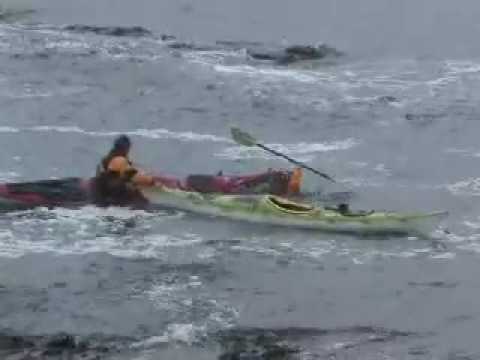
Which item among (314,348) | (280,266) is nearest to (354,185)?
(280,266)

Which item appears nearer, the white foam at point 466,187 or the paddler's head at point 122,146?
the paddler's head at point 122,146

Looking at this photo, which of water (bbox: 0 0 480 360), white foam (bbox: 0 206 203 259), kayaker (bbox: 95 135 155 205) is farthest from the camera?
kayaker (bbox: 95 135 155 205)

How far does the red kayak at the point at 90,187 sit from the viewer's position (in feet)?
58.7

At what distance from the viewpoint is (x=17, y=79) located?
2914 cm

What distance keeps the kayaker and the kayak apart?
201mm

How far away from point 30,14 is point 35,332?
27640 millimetres

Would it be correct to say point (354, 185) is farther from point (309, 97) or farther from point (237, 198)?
point (309, 97)

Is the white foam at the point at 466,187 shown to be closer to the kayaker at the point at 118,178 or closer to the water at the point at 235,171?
the water at the point at 235,171

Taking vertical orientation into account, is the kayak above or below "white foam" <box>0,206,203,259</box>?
above

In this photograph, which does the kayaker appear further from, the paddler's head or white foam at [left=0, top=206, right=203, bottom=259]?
white foam at [left=0, top=206, right=203, bottom=259]

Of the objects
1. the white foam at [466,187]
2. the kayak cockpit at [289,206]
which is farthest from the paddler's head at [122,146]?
the white foam at [466,187]

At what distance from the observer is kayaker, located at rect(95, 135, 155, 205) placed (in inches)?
695

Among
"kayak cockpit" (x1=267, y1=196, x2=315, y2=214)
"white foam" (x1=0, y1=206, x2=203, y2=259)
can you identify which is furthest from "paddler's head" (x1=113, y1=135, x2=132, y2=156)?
"kayak cockpit" (x1=267, y1=196, x2=315, y2=214)

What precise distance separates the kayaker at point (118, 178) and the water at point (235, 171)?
29 centimetres
